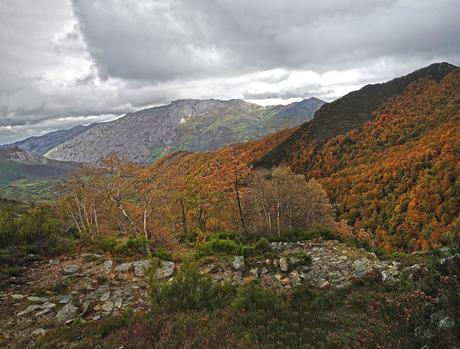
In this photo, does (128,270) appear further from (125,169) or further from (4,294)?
(125,169)

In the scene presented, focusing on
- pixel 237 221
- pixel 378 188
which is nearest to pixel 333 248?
pixel 237 221

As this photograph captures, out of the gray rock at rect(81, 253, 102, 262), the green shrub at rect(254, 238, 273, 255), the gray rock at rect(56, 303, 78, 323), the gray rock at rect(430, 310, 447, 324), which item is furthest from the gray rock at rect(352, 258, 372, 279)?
the gray rock at rect(81, 253, 102, 262)

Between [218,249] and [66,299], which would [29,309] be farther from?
[218,249]

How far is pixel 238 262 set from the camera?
14.7 m

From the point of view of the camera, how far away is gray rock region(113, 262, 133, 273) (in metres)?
12.9

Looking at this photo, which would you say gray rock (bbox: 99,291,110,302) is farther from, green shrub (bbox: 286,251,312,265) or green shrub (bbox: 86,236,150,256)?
green shrub (bbox: 286,251,312,265)

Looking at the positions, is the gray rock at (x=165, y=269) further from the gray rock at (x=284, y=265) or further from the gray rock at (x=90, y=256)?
the gray rock at (x=284, y=265)

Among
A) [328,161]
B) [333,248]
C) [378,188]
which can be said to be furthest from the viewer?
[328,161]

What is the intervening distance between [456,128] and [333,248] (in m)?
105

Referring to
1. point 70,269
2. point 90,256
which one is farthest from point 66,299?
point 90,256

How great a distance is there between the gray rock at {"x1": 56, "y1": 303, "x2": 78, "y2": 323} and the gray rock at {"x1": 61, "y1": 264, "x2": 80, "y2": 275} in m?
2.68

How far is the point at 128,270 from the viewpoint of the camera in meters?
13.0

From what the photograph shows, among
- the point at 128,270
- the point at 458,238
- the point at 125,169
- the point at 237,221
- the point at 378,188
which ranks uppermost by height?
the point at 125,169

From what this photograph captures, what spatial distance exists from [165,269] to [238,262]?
3.25 m
